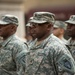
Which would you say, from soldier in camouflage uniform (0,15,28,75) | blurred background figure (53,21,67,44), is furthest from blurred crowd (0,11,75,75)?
blurred background figure (53,21,67,44)

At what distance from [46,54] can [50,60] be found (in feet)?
0.31

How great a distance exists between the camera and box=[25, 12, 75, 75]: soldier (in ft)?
18.1

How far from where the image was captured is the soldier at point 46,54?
5516 millimetres

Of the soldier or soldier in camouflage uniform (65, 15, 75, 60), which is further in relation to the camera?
soldier in camouflage uniform (65, 15, 75, 60)

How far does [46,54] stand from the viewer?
5.63 meters

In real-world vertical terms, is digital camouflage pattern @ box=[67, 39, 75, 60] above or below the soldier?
below

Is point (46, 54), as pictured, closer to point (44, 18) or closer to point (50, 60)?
point (50, 60)

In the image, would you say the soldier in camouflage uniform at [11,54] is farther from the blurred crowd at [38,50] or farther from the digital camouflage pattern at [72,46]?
the digital camouflage pattern at [72,46]

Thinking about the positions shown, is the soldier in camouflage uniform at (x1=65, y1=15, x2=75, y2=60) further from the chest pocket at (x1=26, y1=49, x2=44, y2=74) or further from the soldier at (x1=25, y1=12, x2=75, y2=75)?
the chest pocket at (x1=26, y1=49, x2=44, y2=74)

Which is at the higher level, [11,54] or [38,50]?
[38,50]

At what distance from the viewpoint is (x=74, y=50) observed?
6.55 m

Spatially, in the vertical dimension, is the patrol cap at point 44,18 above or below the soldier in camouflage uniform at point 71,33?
above

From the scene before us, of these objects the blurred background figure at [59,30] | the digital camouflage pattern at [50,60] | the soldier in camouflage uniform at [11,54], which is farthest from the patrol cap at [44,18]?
A: the blurred background figure at [59,30]

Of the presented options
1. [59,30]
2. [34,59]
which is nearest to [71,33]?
[34,59]
